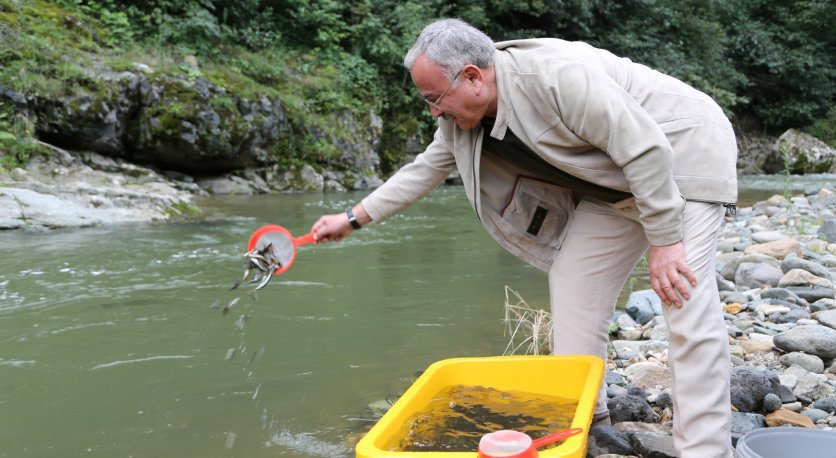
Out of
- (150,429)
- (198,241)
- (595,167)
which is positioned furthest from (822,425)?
(198,241)

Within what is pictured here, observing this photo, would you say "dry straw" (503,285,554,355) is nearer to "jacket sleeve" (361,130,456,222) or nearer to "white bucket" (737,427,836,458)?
"jacket sleeve" (361,130,456,222)

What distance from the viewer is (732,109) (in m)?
22.3

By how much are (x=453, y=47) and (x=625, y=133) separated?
19.6 inches

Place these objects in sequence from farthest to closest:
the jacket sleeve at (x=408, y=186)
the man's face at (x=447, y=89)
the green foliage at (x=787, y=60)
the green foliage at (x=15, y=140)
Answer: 1. the green foliage at (x=787, y=60)
2. the green foliage at (x=15, y=140)
3. the jacket sleeve at (x=408, y=186)
4. the man's face at (x=447, y=89)

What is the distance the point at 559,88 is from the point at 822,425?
150 cm

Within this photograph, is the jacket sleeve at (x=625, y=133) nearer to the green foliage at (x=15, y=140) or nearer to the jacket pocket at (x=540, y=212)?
the jacket pocket at (x=540, y=212)

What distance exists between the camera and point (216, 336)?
3.96 metres

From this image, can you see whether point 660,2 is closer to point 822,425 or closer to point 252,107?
point 252,107

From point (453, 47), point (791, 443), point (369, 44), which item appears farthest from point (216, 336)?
point (369, 44)

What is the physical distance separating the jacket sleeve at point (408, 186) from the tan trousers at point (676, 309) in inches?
20.0

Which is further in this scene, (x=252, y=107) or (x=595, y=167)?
(x=252, y=107)

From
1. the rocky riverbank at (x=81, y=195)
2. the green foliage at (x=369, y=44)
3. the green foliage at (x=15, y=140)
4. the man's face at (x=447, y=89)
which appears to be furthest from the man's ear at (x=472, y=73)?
the green foliage at (x=369, y=44)

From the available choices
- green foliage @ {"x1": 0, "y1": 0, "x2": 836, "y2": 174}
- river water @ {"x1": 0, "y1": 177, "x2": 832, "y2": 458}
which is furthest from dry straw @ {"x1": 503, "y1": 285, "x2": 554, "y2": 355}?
green foliage @ {"x1": 0, "y1": 0, "x2": 836, "y2": 174}

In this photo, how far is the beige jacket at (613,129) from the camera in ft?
6.10
